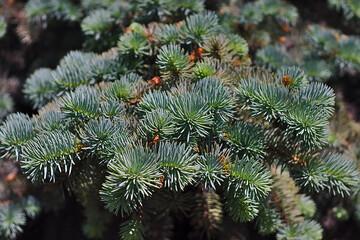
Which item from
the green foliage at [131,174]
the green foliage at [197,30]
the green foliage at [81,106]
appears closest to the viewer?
the green foliage at [131,174]

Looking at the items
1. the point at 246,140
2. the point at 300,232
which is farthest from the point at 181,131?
the point at 300,232

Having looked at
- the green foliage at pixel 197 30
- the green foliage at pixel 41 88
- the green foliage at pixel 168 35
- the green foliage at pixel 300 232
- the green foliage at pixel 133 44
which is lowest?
the green foliage at pixel 300 232

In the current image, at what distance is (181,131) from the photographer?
0.63m

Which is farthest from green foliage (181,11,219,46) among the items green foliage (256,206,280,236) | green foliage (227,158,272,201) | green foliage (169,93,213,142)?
green foliage (256,206,280,236)

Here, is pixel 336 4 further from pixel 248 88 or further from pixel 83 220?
pixel 83 220

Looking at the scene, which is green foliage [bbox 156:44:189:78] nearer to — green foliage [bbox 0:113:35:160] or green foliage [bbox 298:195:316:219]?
green foliage [bbox 0:113:35:160]

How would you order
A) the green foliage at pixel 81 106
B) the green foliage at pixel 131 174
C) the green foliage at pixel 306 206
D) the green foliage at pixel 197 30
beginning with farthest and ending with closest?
1. the green foliage at pixel 306 206
2. the green foliage at pixel 197 30
3. the green foliage at pixel 81 106
4. the green foliage at pixel 131 174

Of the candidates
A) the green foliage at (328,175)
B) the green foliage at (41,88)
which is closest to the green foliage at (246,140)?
the green foliage at (328,175)

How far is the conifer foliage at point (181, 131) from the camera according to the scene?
62 centimetres

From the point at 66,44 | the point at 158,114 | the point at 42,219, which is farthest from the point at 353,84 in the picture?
the point at 42,219

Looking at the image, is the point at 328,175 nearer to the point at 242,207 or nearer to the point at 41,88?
the point at 242,207

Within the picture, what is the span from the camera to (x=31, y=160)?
639mm

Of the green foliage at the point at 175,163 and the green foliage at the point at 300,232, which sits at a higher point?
the green foliage at the point at 175,163

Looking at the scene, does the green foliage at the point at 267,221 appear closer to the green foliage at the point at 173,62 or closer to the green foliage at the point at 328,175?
the green foliage at the point at 328,175
